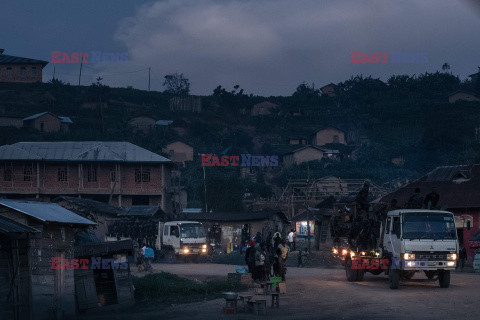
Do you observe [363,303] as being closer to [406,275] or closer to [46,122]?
[406,275]

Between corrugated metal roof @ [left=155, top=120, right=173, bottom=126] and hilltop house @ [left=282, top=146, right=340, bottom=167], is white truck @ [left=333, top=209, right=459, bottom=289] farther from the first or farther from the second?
corrugated metal roof @ [left=155, top=120, right=173, bottom=126]

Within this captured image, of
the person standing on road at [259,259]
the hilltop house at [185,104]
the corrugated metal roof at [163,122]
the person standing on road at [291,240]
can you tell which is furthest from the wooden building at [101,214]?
the hilltop house at [185,104]

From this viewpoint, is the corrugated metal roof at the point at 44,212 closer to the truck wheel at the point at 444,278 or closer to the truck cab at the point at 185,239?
the truck wheel at the point at 444,278

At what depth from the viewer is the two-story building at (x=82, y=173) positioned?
6094 centimetres

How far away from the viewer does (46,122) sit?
8844 centimetres

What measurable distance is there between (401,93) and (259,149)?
35802mm

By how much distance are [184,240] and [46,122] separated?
53.8 meters

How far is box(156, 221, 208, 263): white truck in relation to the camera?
4128 cm

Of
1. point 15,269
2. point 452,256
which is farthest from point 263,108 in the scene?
point 15,269

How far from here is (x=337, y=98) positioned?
120250 millimetres

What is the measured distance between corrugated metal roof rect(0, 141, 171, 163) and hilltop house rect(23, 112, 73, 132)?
25.6 m

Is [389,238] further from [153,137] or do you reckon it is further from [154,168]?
[153,137]

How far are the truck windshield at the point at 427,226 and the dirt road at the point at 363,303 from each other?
1.93 metres

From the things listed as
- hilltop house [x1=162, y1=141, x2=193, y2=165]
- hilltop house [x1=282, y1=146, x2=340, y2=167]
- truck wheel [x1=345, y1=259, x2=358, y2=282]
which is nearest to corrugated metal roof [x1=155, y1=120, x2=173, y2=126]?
hilltop house [x1=162, y1=141, x2=193, y2=165]
